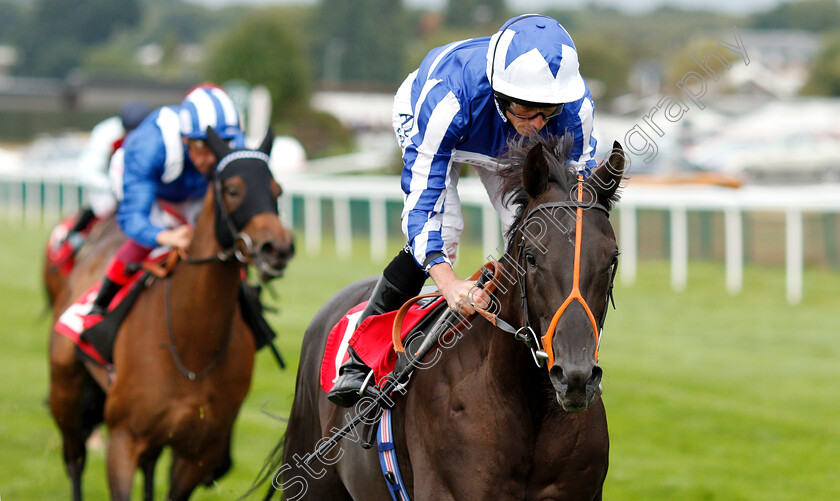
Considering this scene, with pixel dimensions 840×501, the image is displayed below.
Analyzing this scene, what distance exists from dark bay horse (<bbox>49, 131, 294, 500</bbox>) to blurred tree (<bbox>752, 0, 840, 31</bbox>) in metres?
128

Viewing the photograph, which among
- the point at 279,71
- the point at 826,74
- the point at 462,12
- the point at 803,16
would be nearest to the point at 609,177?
the point at 279,71

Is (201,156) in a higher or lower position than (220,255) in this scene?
higher

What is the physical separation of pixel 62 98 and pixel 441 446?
66.9 meters

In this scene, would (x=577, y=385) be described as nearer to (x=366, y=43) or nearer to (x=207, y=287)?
(x=207, y=287)

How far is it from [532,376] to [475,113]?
75cm

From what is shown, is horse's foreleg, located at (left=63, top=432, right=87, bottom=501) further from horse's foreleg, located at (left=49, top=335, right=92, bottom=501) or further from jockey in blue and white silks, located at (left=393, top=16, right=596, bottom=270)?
jockey in blue and white silks, located at (left=393, top=16, right=596, bottom=270)

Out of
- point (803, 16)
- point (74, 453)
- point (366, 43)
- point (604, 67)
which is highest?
point (803, 16)

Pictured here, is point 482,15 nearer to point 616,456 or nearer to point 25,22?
point 25,22

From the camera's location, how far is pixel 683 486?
5.72 meters

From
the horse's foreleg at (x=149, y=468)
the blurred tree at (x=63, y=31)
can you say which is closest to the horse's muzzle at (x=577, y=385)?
the horse's foreleg at (x=149, y=468)

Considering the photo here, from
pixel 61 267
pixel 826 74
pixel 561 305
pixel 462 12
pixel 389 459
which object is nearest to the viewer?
pixel 561 305

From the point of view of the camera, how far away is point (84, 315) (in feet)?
17.2

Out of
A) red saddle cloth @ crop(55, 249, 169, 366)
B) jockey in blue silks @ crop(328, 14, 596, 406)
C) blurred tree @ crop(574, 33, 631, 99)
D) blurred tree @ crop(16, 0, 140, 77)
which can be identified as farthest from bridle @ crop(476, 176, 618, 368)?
blurred tree @ crop(16, 0, 140, 77)

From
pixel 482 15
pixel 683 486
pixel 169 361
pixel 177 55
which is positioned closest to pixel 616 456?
pixel 683 486
